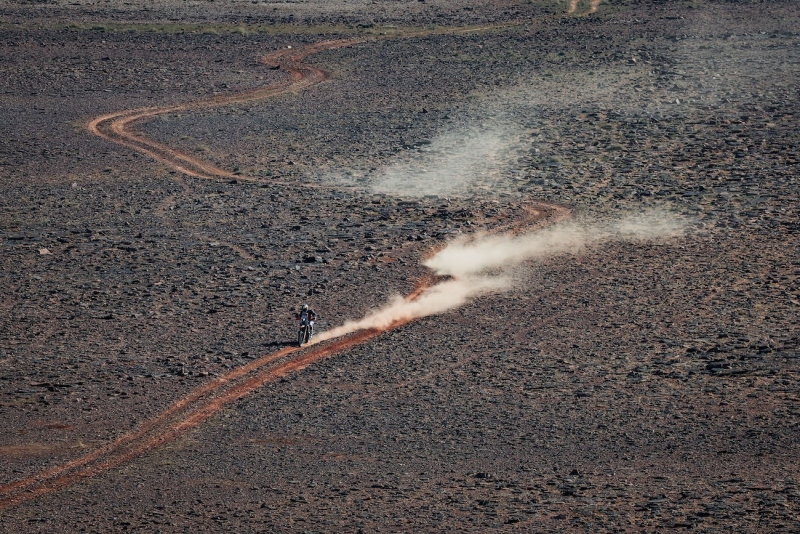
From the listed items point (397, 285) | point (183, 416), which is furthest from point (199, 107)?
point (183, 416)

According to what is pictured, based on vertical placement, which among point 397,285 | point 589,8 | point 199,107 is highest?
point 589,8

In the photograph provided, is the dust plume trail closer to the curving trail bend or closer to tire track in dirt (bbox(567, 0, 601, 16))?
the curving trail bend

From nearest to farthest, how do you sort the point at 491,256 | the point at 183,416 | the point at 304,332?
the point at 183,416 < the point at 304,332 < the point at 491,256

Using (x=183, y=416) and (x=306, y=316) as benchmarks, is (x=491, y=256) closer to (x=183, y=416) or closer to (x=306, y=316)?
(x=306, y=316)

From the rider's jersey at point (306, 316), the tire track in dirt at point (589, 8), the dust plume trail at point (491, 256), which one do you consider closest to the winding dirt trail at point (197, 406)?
the dust plume trail at point (491, 256)

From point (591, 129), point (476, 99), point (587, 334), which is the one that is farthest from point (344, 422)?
point (476, 99)
